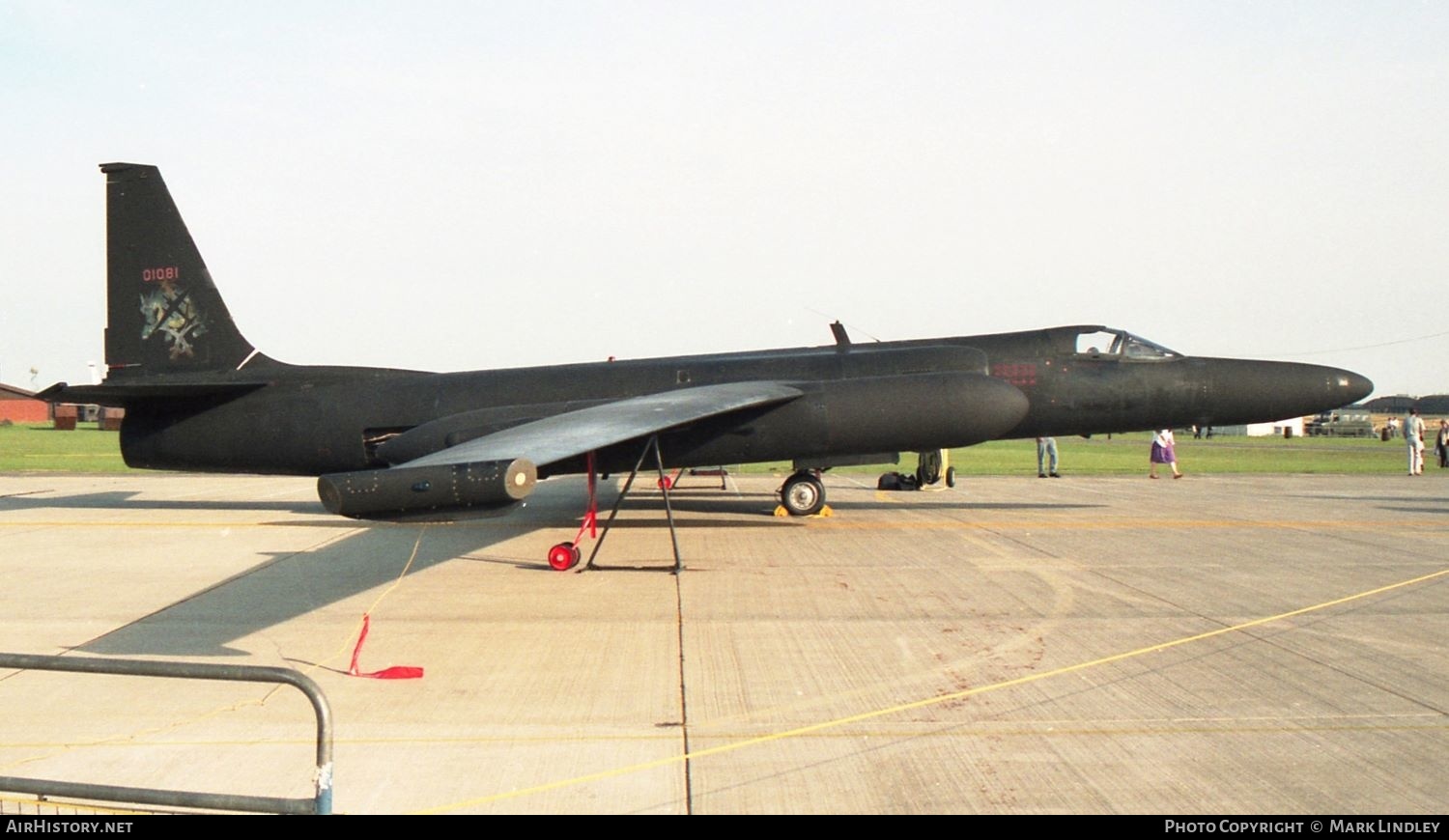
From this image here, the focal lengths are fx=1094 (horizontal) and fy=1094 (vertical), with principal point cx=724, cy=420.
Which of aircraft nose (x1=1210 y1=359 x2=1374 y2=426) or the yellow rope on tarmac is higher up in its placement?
aircraft nose (x1=1210 y1=359 x2=1374 y2=426)

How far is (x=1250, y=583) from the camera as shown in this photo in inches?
437

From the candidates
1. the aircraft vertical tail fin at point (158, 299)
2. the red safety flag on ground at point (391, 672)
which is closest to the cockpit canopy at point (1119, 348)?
the red safety flag on ground at point (391, 672)

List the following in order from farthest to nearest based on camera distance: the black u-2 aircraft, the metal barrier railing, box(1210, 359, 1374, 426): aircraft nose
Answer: box(1210, 359, 1374, 426): aircraft nose < the black u-2 aircraft < the metal barrier railing

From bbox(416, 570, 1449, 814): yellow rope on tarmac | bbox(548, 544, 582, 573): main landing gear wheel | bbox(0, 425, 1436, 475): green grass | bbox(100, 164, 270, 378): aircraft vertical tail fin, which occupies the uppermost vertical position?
bbox(100, 164, 270, 378): aircraft vertical tail fin

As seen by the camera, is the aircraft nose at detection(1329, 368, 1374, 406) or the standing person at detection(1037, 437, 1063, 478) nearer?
the aircraft nose at detection(1329, 368, 1374, 406)

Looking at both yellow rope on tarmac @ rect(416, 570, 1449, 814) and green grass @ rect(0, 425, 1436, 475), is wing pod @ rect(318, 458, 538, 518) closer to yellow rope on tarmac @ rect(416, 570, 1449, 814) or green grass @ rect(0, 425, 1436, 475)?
yellow rope on tarmac @ rect(416, 570, 1449, 814)

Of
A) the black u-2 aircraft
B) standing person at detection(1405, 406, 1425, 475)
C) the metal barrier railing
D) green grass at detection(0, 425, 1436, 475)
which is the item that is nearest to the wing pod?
the metal barrier railing

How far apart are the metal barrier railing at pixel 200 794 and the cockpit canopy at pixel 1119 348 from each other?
1500 cm

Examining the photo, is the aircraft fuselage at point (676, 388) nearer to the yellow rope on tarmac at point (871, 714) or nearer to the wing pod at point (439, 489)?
the yellow rope on tarmac at point (871, 714)

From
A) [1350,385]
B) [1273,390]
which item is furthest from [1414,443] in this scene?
[1273,390]

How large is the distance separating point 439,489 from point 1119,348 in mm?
12523

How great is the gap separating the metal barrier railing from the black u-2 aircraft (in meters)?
11.0

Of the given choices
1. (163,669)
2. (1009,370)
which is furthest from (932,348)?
(163,669)

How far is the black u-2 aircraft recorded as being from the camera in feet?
50.1
